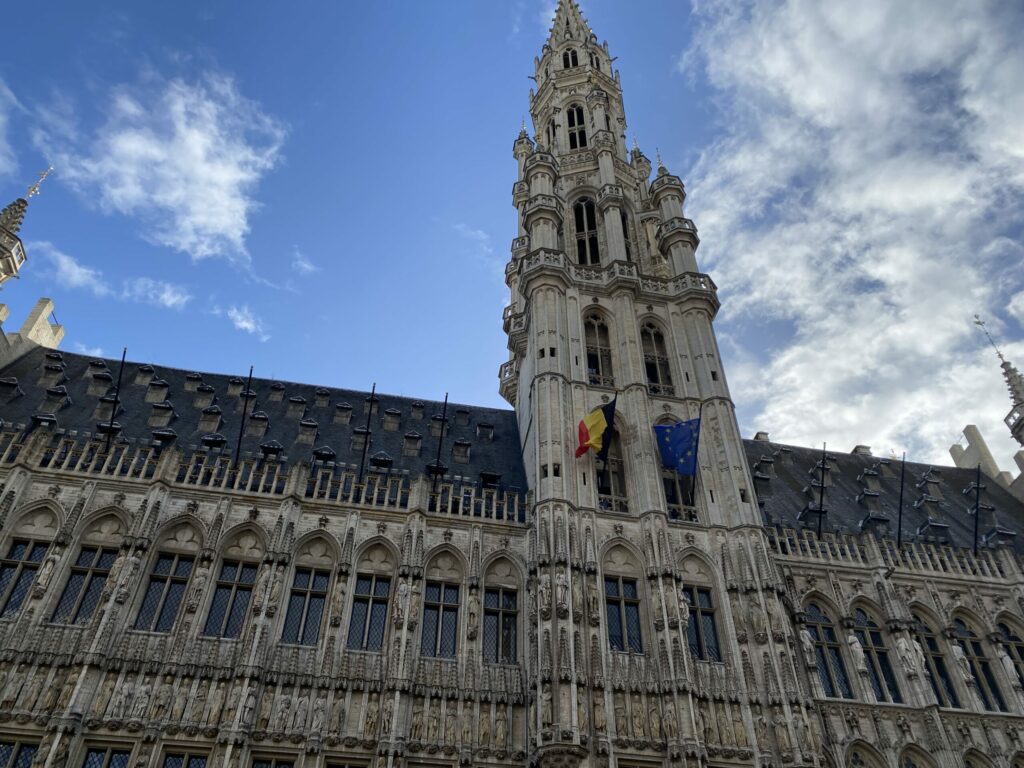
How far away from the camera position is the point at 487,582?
28.1 meters

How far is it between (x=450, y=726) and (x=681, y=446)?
14.0 meters

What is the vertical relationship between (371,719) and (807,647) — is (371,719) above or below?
below

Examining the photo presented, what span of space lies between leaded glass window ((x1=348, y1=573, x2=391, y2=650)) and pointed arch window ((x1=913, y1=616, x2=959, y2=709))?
70.4 feet

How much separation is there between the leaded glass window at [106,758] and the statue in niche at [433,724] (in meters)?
8.81

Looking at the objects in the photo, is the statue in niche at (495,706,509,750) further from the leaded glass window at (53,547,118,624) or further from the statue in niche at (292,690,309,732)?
the leaded glass window at (53,547,118,624)

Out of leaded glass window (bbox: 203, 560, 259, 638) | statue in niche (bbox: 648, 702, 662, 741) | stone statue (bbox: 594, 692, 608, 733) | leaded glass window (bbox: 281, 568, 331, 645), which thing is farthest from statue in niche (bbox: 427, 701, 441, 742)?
leaded glass window (bbox: 203, 560, 259, 638)

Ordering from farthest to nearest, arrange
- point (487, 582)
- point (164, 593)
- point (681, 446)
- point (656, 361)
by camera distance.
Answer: point (656, 361) → point (681, 446) → point (487, 582) → point (164, 593)

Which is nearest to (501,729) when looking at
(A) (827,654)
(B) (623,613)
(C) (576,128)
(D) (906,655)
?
(B) (623,613)

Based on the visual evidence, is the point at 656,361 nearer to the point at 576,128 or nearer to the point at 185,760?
the point at 576,128

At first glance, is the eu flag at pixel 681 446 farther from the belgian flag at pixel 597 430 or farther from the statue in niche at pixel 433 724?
the statue in niche at pixel 433 724

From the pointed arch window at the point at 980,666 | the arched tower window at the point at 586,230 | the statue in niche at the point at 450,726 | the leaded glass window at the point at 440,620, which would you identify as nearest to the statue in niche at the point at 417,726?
the statue in niche at the point at 450,726

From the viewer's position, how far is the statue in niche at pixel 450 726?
77.7ft

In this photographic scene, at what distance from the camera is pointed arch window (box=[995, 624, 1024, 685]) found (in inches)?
1223

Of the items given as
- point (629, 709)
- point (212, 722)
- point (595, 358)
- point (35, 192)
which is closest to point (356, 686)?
point (212, 722)
